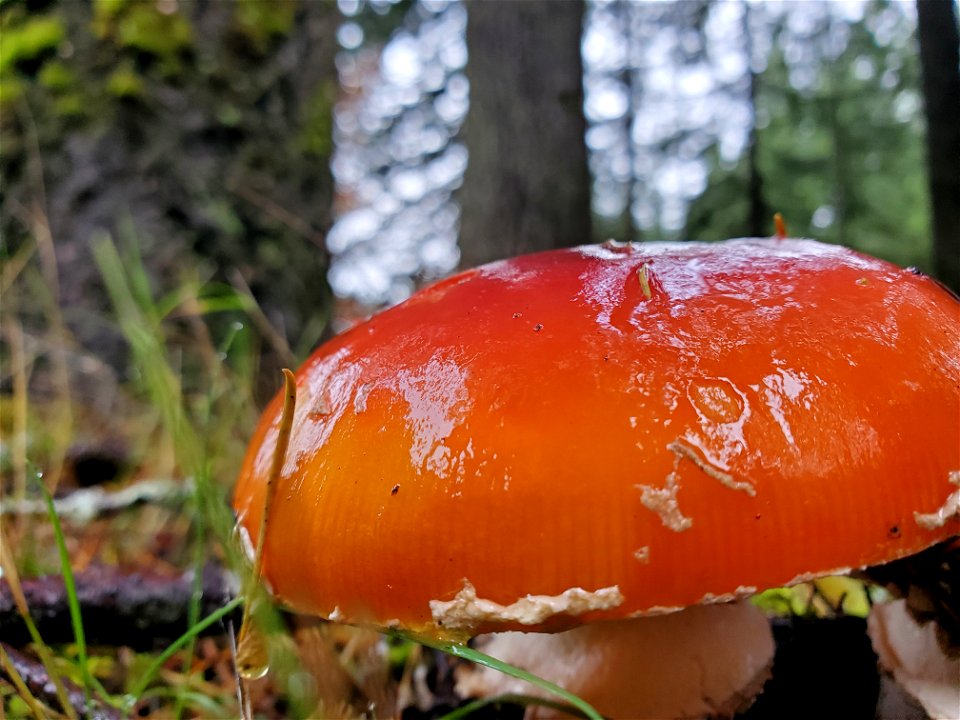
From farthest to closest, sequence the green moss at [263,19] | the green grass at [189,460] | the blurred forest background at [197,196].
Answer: the green moss at [263,19], the blurred forest background at [197,196], the green grass at [189,460]

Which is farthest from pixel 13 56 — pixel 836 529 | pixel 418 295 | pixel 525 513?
pixel 836 529

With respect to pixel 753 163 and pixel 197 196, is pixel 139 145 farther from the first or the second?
pixel 753 163

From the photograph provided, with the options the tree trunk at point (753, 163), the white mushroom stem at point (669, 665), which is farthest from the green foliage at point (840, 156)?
the white mushroom stem at point (669, 665)

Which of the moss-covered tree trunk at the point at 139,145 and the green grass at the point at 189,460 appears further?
the moss-covered tree trunk at the point at 139,145

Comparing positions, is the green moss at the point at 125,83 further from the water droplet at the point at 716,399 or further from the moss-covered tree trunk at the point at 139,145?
the water droplet at the point at 716,399

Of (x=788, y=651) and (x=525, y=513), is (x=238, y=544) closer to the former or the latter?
(x=525, y=513)

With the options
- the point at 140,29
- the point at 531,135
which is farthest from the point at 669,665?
the point at 531,135

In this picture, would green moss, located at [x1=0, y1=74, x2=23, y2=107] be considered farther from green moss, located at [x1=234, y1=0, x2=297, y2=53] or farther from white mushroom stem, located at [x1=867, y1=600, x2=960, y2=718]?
white mushroom stem, located at [x1=867, y1=600, x2=960, y2=718]
